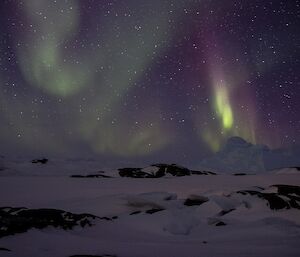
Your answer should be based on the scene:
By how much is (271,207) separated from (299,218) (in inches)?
36.9

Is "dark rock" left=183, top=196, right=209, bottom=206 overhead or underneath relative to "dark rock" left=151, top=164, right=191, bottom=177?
underneath

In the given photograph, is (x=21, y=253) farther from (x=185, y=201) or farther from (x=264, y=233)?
(x=185, y=201)

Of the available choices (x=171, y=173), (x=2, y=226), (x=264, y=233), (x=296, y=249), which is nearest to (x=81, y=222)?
(x=2, y=226)

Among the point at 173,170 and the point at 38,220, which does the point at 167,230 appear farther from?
the point at 173,170

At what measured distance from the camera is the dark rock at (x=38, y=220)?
270 inches

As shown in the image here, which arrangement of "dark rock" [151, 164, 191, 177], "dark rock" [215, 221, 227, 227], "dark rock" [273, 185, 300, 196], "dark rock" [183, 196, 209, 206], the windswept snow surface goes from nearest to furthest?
the windswept snow surface, "dark rock" [215, 221, 227, 227], "dark rock" [183, 196, 209, 206], "dark rock" [273, 185, 300, 196], "dark rock" [151, 164, 191, 177]

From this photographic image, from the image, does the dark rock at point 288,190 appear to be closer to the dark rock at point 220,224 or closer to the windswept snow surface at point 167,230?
the windswept snow surface at point 167,230

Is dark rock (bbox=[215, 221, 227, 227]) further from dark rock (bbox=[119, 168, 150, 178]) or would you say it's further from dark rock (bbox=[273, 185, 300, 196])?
dark rock (bbox=[119, 168, 150, 178])

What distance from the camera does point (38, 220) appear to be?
7.48m

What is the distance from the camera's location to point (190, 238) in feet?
22.8

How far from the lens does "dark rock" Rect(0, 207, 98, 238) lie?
6.87 m

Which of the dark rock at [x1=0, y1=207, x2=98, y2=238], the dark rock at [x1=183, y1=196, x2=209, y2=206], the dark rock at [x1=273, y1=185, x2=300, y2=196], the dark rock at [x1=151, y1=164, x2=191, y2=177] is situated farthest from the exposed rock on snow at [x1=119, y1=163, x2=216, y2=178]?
the dark rock at [x1=0, y1=207, x2=98, y2=238]

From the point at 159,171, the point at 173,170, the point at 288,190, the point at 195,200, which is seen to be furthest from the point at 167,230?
the point at 173,170

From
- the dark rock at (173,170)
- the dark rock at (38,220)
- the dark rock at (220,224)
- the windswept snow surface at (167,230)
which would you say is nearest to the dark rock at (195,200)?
the windswept snow surface at (167,230)
